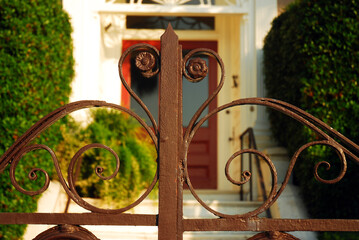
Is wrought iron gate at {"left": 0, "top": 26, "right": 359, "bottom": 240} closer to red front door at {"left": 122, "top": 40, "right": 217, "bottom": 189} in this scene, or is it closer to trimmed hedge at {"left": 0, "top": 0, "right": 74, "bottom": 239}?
trimmed hedge at {"left": 0, "top": 0, "right": 74, "bottom": 239}

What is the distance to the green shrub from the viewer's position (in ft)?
14.2

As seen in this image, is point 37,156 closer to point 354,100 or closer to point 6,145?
point 6,145

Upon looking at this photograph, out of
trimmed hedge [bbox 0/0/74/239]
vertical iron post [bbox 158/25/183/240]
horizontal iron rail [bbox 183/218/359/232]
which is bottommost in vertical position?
horizontal iron rail [bbox 183/218/359/232]

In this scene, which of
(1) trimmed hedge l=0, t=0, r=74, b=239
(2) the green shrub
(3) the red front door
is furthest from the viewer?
(3) the red front door

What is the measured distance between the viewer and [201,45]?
6883 millimetres

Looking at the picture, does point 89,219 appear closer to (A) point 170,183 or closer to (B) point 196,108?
(A) point 170,183

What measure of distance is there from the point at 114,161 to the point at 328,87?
8.13 feet

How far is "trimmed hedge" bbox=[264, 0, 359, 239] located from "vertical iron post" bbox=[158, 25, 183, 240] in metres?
2.58

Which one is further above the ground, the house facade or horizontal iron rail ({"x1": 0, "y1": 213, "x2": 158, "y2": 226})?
the house facade

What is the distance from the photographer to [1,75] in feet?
11.8

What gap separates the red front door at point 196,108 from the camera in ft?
21.7

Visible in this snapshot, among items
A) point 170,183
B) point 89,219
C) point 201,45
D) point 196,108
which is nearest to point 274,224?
point 170,183

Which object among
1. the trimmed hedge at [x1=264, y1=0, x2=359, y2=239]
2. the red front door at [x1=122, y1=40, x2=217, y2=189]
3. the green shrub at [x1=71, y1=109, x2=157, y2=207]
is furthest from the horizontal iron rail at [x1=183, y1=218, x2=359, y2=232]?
the red front door at [x1=122, y1=40, x2=217, y2=189]

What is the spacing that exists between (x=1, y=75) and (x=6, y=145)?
2.23 feet
